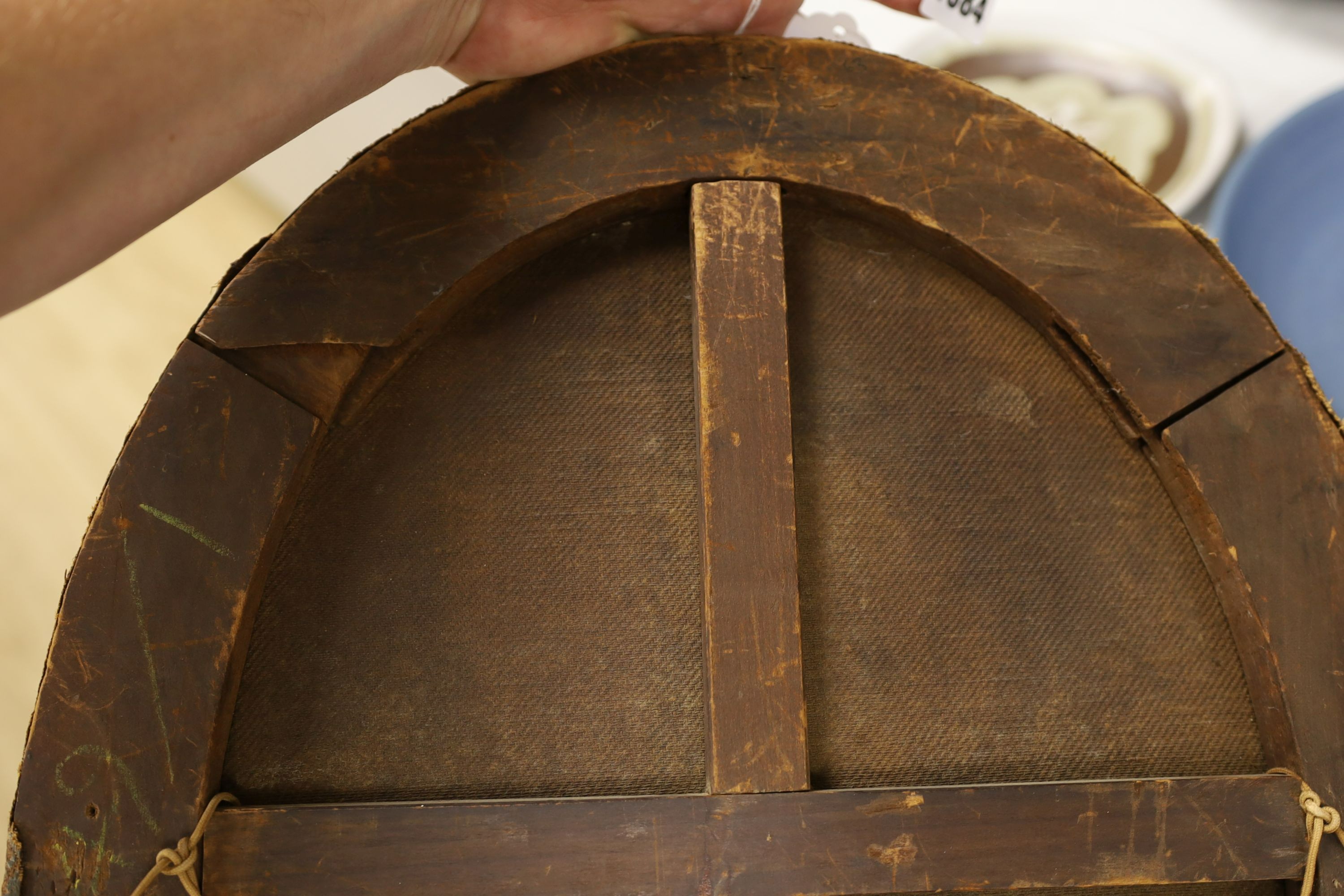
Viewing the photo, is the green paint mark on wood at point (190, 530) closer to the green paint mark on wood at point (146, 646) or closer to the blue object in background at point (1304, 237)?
the green paint mark on wood at point (146, 646)

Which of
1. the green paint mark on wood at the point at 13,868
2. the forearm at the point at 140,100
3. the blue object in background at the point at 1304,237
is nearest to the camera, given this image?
the forearm at the point at 140,100

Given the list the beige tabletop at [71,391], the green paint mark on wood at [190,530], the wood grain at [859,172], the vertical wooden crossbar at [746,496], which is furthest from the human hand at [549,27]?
the beige tabletop at [71,391]

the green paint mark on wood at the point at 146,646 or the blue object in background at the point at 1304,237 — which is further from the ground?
the blue object in background at the point at 1304,237

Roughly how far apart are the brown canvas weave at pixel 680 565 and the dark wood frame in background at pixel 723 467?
0.12ft

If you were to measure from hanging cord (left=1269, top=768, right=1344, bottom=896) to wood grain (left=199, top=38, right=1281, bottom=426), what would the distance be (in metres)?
0.33

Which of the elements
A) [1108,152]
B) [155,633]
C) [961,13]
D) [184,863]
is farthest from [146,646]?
[1108,152]

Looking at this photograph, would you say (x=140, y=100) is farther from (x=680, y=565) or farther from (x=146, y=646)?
(x=680, y=565)

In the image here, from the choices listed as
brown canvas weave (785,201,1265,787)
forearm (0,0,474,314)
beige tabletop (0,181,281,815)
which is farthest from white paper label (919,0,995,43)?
beige tabletop (0,181,281,815)

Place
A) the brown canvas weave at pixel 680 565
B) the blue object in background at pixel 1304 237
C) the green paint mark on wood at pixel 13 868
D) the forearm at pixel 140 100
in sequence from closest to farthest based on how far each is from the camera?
the forearm at pixel 140 100 < the green paint mark on wood at pixel 13 868 < the brown canvas weave at pixel 680 565 < the blue object in background at pixel 1304 237

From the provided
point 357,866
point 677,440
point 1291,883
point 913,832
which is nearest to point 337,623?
point 357,866

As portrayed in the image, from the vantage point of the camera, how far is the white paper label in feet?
2.82

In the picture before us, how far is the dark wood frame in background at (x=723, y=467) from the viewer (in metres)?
0.71

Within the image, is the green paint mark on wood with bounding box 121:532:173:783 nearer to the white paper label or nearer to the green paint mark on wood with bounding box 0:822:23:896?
the green paint mark on wood with bounding box 0:822:23:896

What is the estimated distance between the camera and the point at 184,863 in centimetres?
69
